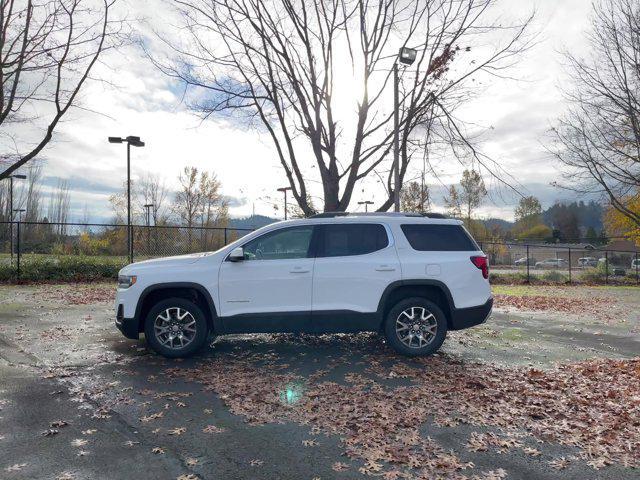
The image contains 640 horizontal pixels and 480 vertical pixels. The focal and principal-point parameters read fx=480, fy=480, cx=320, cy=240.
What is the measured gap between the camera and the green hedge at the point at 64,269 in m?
16.4

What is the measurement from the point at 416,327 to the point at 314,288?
5.05 ft

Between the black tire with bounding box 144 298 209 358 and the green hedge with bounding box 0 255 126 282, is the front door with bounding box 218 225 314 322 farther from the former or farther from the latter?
the green hedge with bounding box 0 255 126 282

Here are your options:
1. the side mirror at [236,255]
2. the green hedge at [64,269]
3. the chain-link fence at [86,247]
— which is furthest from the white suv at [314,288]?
the green hedge at [64,269]

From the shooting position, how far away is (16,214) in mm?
Result: 48875

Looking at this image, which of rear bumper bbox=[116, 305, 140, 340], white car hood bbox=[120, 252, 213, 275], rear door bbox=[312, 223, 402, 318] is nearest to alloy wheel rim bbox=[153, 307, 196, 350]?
rear bumper bbox=[116, 305, 140, 340]

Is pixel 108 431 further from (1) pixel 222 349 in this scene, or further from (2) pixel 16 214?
(2) pixel 16 214

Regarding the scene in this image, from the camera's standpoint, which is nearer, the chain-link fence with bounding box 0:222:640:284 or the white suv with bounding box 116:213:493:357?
the white suv with bounding box 116:213:493:357

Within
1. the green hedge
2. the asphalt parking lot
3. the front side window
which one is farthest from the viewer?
the green hedge

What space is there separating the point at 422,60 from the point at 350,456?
37.7 ft

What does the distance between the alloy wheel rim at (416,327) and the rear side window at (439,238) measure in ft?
3.06

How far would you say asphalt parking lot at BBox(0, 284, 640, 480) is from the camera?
3.62 m

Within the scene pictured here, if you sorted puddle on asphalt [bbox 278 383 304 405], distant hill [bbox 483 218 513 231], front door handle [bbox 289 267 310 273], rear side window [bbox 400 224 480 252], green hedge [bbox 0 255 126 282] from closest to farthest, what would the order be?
puddle on asphalt [bbox 278 383 304 405]
front door handle [bbox 289 267 310 273]
rear side window [bbox 400 224 480 252]
green hedge [bbox 0 255 126 282]
distant hill [bbox 483 218 513 231]

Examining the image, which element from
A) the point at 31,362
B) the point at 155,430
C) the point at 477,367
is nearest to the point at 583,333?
the point at 477,367

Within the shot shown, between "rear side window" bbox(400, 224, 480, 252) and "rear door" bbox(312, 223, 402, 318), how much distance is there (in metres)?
0.38
